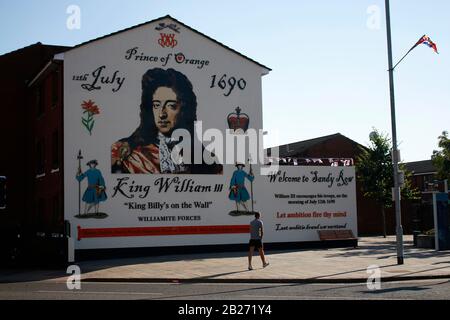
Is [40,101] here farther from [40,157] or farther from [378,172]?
[378,172]

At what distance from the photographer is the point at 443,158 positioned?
49.7 m

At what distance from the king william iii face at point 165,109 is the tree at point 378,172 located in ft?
61.0

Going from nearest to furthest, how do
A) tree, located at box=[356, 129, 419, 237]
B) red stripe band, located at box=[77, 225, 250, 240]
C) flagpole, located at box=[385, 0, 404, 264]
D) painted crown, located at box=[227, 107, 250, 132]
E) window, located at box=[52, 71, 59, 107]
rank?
flagpole, located at box=[385, 0, 404, 264]
red stripe band, located at box=[77, 225, 250, 240]
window, located at box=[52, 71, 59, 107]
painted crown, located at box=[227, 107, 250, 132]
tree, located at box=[356, 129, 419, 237]

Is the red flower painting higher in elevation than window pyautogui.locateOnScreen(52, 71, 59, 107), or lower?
lower

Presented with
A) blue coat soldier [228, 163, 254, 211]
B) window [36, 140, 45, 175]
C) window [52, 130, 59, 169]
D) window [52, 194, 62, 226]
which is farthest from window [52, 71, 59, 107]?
blue coat soldier [228, 163, 254, 211]

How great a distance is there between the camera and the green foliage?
4138 cm

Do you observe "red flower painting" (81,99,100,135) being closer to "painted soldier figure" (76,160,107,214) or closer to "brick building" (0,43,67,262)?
"painted soldier figure" (76,160,107,214)

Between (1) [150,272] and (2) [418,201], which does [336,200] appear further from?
(2) [418,201]

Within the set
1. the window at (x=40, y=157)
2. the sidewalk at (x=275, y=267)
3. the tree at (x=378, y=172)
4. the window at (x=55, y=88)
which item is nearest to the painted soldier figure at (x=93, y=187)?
the sidewalk at (x=275, y=267)

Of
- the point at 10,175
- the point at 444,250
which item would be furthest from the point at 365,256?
the point at 10,175

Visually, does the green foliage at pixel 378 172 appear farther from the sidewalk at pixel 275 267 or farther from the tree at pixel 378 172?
the sidewalk at pixel 275 267

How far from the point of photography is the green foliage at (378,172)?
136ft

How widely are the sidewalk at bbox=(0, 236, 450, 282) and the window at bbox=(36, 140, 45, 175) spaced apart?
867 cm
